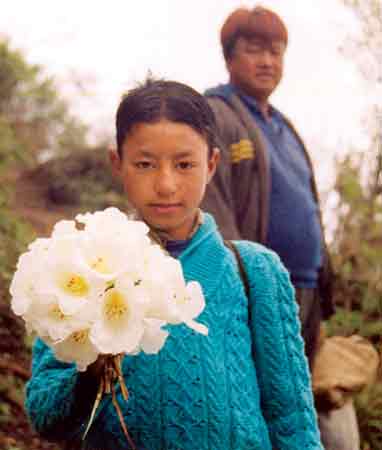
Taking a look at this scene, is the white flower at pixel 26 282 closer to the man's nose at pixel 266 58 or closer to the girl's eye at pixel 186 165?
the girl's eye at pixel 186 165

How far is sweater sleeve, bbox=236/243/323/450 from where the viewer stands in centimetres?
167

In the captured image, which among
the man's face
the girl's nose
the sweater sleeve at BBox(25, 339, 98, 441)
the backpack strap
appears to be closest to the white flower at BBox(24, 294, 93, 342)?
the sweater sleeve at BBox(25, 339, 98, 441)

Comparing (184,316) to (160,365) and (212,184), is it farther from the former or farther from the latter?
(212,184)

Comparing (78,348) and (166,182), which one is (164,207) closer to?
(166,182)

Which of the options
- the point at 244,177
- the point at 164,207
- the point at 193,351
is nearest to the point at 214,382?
the point at 193,351

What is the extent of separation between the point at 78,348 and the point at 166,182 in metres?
0.57

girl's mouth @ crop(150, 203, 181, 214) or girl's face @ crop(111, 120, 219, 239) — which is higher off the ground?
girl's face @ crop(111, 120, 219, 239)

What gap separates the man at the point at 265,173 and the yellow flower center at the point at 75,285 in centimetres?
138

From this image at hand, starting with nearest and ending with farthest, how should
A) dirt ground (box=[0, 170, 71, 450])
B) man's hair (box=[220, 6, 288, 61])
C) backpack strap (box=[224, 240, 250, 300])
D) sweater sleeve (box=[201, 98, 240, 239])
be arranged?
1. backpack strap (box=[224, 240, 250, 300])
2. sweater sleeve (box=[201, 98, 240, 239])
3. man's hair (box=[220, 6, 288, 61])
4. dirt ground (box=[0, 170, 71, 450])

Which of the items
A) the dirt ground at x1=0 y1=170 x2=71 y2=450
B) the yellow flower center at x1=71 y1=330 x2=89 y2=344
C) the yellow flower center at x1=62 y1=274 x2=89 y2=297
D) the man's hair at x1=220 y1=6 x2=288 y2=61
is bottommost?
the dirt ground at x1=0 y1=170 x2=71 y2=450

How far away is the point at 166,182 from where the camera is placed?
159cm

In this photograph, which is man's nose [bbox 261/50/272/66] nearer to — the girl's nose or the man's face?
the man's face

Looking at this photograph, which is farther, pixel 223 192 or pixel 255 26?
pixel 255 26

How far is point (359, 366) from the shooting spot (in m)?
2.80
